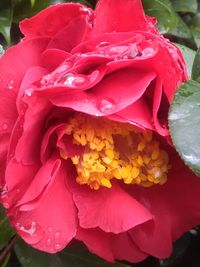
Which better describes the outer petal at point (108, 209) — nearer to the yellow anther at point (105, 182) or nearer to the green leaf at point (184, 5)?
the yellow anther at point (105, 182)

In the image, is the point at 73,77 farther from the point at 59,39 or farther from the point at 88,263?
the point at 88,263

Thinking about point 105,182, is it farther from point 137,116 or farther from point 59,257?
point 59,257

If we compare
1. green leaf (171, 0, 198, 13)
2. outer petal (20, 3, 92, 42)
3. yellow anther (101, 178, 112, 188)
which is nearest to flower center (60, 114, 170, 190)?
yellow anther (101, 178, 112, 188)

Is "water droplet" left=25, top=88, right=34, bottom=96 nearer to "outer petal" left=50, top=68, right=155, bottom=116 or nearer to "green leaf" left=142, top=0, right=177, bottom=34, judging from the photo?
"outer petal" left=50, top=68, right=155, bottom=116

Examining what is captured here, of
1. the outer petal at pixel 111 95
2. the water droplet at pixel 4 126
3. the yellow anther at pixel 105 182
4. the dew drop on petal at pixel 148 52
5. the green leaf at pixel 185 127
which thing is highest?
the dew drop on petal at pixel 148 52

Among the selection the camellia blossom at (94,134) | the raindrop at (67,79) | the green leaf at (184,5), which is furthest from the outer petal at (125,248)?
the green leaf at (184,5)

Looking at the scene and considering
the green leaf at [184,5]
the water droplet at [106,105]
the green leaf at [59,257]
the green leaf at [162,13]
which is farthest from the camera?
the green leaf at [184,5]

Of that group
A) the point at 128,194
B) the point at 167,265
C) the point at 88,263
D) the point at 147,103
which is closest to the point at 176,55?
the point at 147,103
